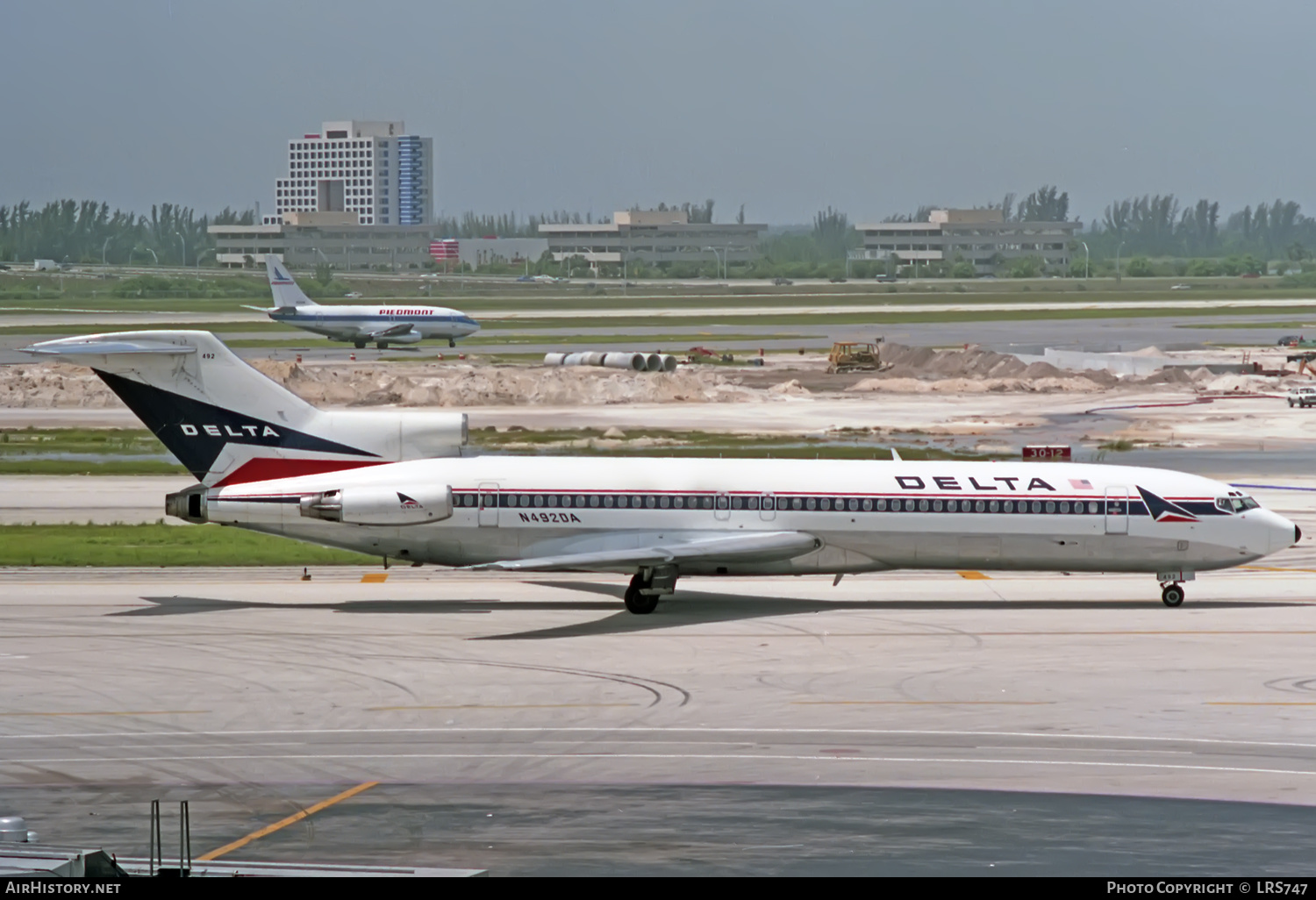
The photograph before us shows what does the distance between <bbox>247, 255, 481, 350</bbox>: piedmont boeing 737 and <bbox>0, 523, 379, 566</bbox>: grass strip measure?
71058mm

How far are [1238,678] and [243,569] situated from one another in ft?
76.7

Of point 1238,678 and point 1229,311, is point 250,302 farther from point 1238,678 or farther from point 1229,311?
point 1238,678

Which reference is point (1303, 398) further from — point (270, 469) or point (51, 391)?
point (51, 391)

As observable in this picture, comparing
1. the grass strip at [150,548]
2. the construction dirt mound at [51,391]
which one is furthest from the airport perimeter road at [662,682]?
the construction dirt mound at [51,391]

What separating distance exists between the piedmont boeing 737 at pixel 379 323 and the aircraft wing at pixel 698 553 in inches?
3247

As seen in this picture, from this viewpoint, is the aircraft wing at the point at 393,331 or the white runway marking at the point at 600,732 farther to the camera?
the aircraft wing at the point at 393,331

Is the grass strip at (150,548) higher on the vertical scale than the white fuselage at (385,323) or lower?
lower

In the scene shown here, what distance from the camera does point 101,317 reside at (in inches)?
5522

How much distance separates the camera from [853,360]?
9762 cm

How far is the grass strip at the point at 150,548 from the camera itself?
39.8 metres

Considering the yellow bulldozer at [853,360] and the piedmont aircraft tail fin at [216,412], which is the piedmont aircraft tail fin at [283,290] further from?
the piedmont aircraft tail fin at [216,412]

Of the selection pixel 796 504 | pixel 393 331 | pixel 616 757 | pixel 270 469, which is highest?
pixel 393 331

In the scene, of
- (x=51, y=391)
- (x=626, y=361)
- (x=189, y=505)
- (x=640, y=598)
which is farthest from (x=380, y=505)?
(x=626, y=361)

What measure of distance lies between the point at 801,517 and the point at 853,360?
6462 cm
